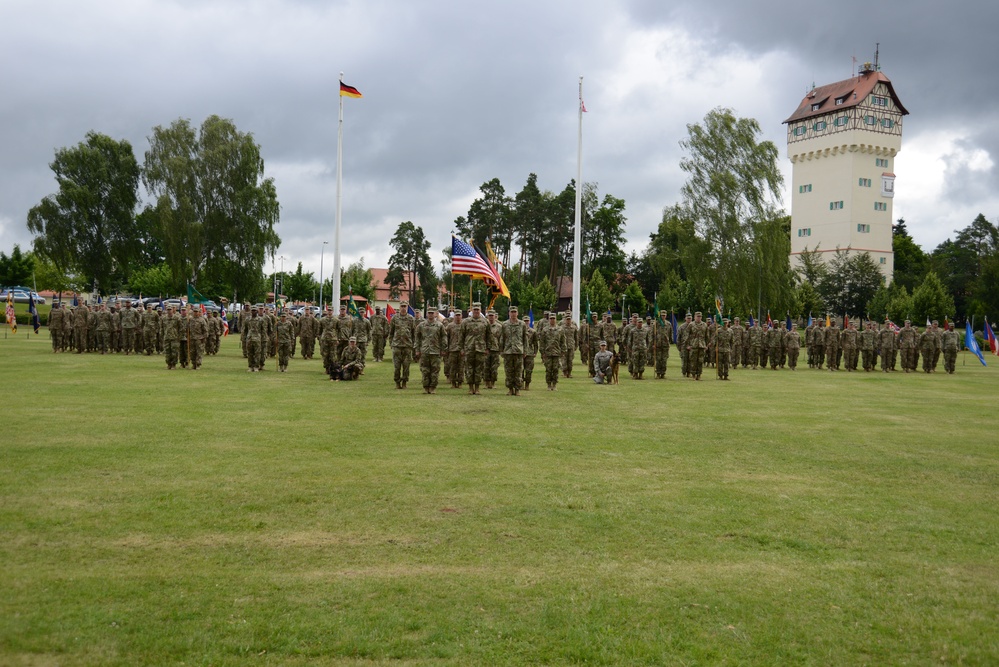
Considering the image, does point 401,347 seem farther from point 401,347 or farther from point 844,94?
point 844,94

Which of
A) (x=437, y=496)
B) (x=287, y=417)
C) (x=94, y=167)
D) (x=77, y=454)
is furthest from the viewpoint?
(x=94, y=167)

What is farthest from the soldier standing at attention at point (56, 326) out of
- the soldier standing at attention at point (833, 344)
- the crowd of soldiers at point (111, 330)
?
the soldier standing at attention at point (833, 344)

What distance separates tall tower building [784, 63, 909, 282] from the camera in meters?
71.2

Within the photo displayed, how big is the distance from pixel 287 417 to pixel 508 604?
28.2 ft

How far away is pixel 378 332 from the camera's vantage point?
27.4m

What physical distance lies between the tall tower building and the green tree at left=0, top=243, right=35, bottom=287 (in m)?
69.6

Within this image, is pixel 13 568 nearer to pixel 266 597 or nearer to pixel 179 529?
pixel 179 529

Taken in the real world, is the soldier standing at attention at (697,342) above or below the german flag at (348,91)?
below

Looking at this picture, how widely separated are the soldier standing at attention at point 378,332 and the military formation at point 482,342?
4 cm

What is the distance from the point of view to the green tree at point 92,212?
2158 inches

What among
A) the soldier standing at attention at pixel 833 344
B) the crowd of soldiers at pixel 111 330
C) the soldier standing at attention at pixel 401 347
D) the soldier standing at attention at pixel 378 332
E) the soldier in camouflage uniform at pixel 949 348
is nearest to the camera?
the soldier standing at attention at pixel 401 347

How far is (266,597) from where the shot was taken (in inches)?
206

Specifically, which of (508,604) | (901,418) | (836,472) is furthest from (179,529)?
(901,418)

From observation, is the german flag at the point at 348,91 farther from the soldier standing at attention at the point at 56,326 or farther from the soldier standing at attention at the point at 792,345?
the soldier standing at attention at the point at 792,345
